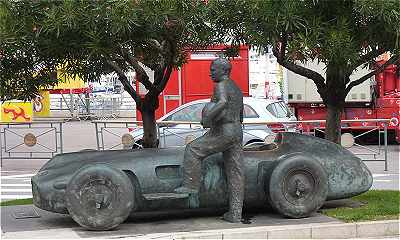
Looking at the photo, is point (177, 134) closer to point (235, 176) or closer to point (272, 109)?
point (272, 109)

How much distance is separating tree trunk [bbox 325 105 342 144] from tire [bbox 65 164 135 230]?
3.12 m

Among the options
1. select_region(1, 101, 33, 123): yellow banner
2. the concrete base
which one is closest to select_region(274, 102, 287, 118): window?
the concrete base

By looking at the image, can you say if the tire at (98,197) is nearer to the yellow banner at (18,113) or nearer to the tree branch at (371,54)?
the tree branch at (371,54)

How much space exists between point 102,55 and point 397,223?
12.6 ft

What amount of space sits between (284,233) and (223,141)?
1191 mm

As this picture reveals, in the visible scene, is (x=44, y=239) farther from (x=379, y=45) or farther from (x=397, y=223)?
(x=379, y=45)

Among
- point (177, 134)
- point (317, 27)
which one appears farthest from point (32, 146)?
point (317, 27)

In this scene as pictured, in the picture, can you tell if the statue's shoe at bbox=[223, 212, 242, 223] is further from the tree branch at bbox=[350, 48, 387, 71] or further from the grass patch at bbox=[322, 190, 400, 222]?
the tree branch at bbox=[350, 48, 387, 71]

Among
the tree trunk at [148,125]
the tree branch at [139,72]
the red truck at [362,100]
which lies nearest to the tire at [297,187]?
the tree trunk at [148,125]

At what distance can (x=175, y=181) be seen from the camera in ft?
24.5

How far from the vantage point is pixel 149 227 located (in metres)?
7.44

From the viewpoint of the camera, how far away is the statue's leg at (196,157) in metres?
7.24

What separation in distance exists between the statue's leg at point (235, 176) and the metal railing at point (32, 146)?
1004 centimetres

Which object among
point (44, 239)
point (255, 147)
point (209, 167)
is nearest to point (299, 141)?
point (255, 147)
